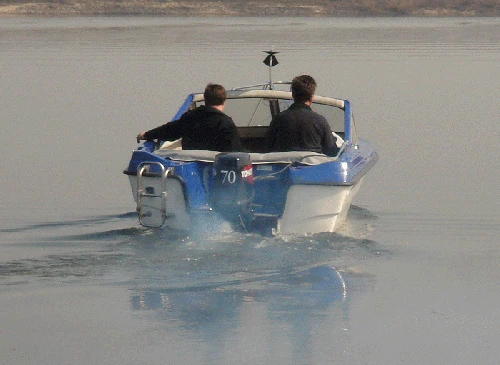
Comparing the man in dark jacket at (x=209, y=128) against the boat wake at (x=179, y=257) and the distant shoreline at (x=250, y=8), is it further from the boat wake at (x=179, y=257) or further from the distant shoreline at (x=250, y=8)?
the distant shoreline at (x=250, y=8)

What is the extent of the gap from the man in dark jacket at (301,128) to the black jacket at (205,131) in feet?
1.10

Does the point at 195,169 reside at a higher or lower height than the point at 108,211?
higher

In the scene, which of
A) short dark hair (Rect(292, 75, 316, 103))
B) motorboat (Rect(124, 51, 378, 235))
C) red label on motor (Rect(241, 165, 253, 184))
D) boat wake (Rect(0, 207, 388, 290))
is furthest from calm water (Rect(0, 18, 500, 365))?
short dark hair (Rect(292, 75, 316, 103))

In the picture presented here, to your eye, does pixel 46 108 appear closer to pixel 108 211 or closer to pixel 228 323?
pixel 108 211

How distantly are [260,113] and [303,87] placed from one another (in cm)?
194

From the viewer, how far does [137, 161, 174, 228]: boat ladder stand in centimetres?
881

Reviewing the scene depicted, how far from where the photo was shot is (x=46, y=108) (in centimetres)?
1908

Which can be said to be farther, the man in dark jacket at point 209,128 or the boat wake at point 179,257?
the man in dark jacket at point 209,128

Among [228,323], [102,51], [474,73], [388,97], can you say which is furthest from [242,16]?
[228,323]

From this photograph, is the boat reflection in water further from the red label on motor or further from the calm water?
the red label on motor

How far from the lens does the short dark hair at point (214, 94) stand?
29.9 feet

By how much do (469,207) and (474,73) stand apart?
14.3 m

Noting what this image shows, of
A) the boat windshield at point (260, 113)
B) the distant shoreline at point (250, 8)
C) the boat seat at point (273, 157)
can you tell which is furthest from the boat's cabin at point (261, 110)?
the distant shoreline at point (250, 8)

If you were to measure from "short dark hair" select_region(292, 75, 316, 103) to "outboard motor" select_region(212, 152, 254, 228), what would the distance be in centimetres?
92
